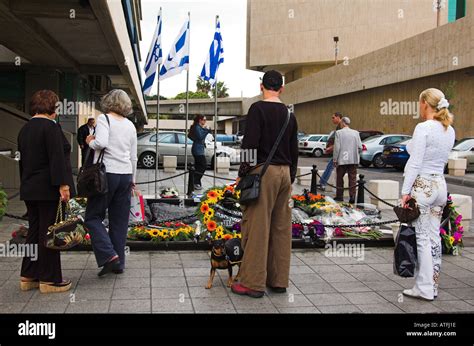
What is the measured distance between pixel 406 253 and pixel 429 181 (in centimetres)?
73

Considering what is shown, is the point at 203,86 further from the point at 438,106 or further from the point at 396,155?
the point at 438,106

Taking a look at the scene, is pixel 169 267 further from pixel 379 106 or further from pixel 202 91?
pixel 202 91

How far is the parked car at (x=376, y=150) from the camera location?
25438 mm

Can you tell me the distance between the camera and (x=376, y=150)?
25.5 metres

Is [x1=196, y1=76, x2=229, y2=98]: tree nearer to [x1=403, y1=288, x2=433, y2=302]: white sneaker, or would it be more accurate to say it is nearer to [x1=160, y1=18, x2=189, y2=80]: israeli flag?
[x1=160, y1=18, x2=189, y2=80]: israeli flag

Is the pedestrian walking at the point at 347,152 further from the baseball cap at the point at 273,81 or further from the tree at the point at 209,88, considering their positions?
the tree at the point at 209,88

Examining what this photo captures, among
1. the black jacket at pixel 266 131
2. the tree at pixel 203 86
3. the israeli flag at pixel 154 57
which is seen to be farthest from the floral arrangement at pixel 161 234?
the tree at pixel 203 86

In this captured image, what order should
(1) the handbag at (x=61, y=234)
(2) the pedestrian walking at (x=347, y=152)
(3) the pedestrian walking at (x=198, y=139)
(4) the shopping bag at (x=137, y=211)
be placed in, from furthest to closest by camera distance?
(3) the pedestrian walking at (x=198, y=139) → (2) the pedestrian walking at (x=347, y=152) → (4) the shopping bag at (x=137, y=211) → (1) the handbag at (x=61, y=234)

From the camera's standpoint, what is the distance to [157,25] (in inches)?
496

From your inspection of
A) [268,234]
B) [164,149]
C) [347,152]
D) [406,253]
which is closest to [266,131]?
[268,234]

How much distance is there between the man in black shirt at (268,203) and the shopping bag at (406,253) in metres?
1.06

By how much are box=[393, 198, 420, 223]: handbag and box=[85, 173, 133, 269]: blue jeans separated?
112 inches

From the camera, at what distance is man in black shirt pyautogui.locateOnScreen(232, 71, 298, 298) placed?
5.29m
